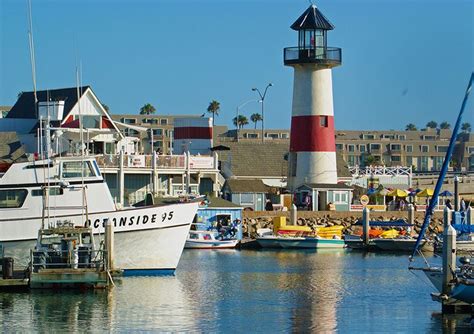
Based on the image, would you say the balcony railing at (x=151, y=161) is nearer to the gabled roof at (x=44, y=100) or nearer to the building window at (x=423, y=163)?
the gabled roof at (x=44, y=100)

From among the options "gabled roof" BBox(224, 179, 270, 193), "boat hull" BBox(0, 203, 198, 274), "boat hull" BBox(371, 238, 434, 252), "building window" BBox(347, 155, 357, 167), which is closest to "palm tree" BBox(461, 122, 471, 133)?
"boat hull" BBox(0, 203, 198, 274)

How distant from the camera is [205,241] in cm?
6700

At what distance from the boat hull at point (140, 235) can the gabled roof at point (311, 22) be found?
2989 cm

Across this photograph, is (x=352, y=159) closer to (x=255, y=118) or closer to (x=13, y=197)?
(x=255, y=118)

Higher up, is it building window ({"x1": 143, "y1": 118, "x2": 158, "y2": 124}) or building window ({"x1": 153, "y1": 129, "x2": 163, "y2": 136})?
building window ({"x1": 143, "y1": 118, "x2": 158, "y2": 124})

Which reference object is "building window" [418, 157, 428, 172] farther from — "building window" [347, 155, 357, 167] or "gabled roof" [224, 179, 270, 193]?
"gabled roof" [224, 179, 270, 193]

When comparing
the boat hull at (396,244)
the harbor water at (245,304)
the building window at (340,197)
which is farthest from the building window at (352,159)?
the harbor water at (245,304)

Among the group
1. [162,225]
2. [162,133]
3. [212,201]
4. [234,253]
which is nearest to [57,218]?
[162,225]

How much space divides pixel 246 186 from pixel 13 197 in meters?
35.8

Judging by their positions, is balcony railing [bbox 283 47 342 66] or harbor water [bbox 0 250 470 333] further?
balcony railing [bbox 283 47 342 66]

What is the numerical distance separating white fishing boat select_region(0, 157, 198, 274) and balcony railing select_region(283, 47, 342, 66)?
97.6 feet

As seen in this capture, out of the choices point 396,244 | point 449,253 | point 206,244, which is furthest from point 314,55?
point 449,253

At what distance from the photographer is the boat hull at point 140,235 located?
44531 millimetres

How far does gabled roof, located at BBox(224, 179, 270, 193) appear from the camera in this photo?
7862 cm
